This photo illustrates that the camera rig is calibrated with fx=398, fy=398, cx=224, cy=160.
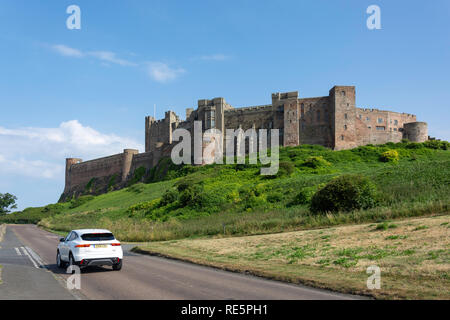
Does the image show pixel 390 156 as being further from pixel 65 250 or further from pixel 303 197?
pixel 65 250

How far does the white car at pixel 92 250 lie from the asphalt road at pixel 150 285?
42cm

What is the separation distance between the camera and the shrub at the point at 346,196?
27.9 metres

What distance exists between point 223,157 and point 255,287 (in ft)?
225

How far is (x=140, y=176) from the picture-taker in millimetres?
93875

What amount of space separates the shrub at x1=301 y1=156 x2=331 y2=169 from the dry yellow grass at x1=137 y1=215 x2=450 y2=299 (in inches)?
1439

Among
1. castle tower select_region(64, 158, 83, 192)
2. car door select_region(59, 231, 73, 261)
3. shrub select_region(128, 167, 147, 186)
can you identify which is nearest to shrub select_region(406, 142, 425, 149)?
shrub select_region(128, 167, 147, 186)

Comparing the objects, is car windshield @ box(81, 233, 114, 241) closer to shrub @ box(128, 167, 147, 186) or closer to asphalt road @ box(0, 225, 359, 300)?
asphalt road @ box(0, 225, 359, 300)

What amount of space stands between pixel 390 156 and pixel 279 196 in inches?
1191

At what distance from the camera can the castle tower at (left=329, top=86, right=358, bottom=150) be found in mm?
70750

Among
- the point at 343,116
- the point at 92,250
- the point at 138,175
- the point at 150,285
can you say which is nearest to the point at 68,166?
the point at 138,175

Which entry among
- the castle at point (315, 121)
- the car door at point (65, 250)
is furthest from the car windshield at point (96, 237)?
the castle at point (315, 121)

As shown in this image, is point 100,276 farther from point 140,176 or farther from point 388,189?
point 140,176

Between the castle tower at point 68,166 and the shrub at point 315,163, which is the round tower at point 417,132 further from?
the castle tower at point 68,166
